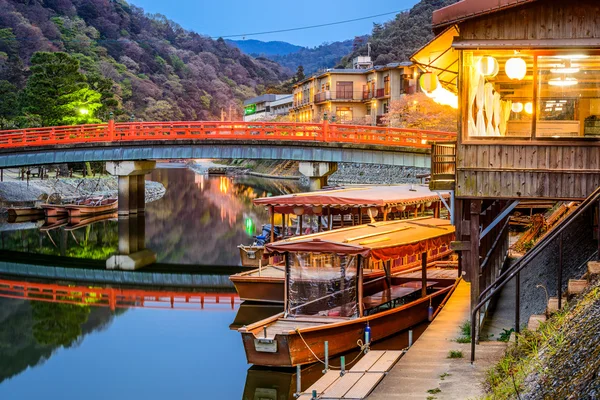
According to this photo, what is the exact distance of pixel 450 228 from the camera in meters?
22.2

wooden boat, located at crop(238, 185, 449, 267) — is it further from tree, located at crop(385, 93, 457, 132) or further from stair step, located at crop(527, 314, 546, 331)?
tree, located at crop(385, 93, 457, 132)

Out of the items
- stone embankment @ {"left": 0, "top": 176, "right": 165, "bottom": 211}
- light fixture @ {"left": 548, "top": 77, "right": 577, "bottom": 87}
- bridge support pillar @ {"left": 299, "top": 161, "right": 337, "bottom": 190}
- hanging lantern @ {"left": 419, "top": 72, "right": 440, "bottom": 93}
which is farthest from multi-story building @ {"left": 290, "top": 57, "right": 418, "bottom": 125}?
light fixture @ {"left": 548, "top": 77, "right": 577, "bottom": 87}

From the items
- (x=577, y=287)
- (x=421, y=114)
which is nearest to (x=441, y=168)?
(x=577, y=287)

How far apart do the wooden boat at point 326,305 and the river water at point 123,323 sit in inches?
22.2

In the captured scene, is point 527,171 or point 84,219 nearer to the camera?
point 527,171

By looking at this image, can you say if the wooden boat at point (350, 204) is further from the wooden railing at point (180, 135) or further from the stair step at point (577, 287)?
the stair step at point (577, 287)

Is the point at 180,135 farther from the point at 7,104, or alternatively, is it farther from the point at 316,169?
the point at 7,104

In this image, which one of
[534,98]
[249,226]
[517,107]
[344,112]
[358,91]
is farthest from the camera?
[344,112]

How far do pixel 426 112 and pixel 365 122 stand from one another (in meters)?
24.0

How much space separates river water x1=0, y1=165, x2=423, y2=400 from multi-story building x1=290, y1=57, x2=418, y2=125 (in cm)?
4173

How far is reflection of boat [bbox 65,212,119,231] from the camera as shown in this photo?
48.0m

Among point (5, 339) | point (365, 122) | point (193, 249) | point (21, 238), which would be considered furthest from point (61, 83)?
point (5, 339)

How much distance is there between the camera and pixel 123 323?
23.1 metres

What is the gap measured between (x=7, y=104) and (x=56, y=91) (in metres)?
13.3
